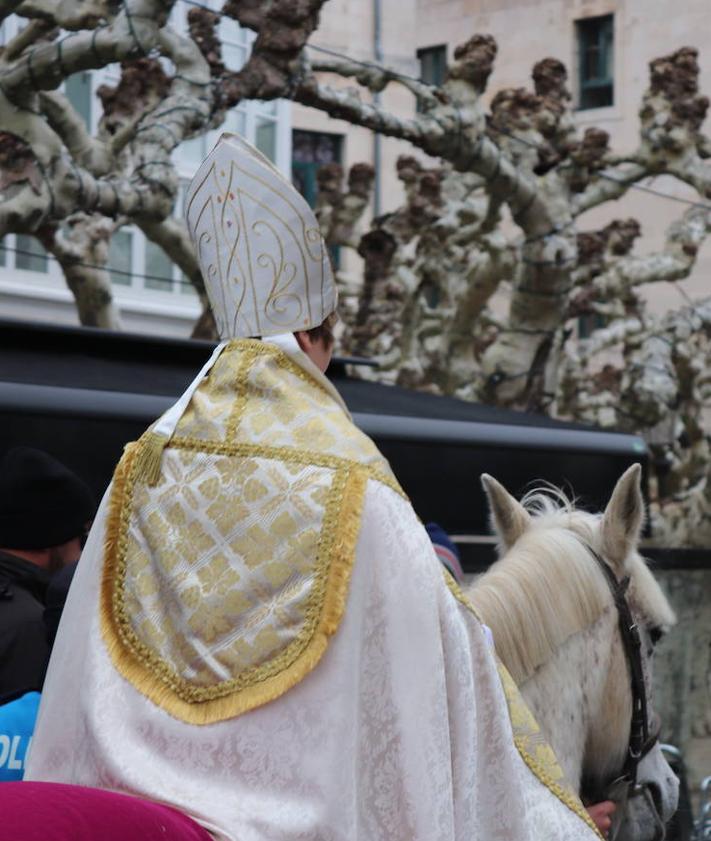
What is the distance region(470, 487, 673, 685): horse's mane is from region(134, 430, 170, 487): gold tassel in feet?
2.88


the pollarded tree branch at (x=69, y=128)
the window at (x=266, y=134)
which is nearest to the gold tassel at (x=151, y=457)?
the pollarded tree branch at (x=69, y=128)

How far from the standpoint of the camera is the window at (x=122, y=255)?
715 inches

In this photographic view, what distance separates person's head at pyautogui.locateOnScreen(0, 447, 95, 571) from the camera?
4.23 m

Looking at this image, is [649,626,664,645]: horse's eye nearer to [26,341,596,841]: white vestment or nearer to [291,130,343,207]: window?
[26,341,596,841]: white vestment

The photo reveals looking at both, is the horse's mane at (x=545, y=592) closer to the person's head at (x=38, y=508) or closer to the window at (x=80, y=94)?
the person's head at (x=38, y=508)

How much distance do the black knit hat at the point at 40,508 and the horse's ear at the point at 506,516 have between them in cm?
119

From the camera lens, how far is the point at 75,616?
110 inches

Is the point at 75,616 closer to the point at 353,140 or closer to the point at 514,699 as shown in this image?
the point at 514,699

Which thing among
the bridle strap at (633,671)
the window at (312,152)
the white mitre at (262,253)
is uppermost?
the white mitre at (262,253)

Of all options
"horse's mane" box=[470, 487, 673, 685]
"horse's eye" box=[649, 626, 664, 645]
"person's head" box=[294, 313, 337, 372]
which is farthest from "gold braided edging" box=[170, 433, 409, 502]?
"horse's eye" box=[649, 626, 664, 645]

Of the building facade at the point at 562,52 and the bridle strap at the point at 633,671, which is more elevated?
the bridle strap at the point at 633,671

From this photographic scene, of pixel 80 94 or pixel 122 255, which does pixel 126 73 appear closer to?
pixel 80 94

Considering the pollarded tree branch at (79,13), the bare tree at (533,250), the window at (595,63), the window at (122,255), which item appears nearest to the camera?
the pollarded tree branch at (79,13)

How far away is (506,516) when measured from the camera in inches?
149
